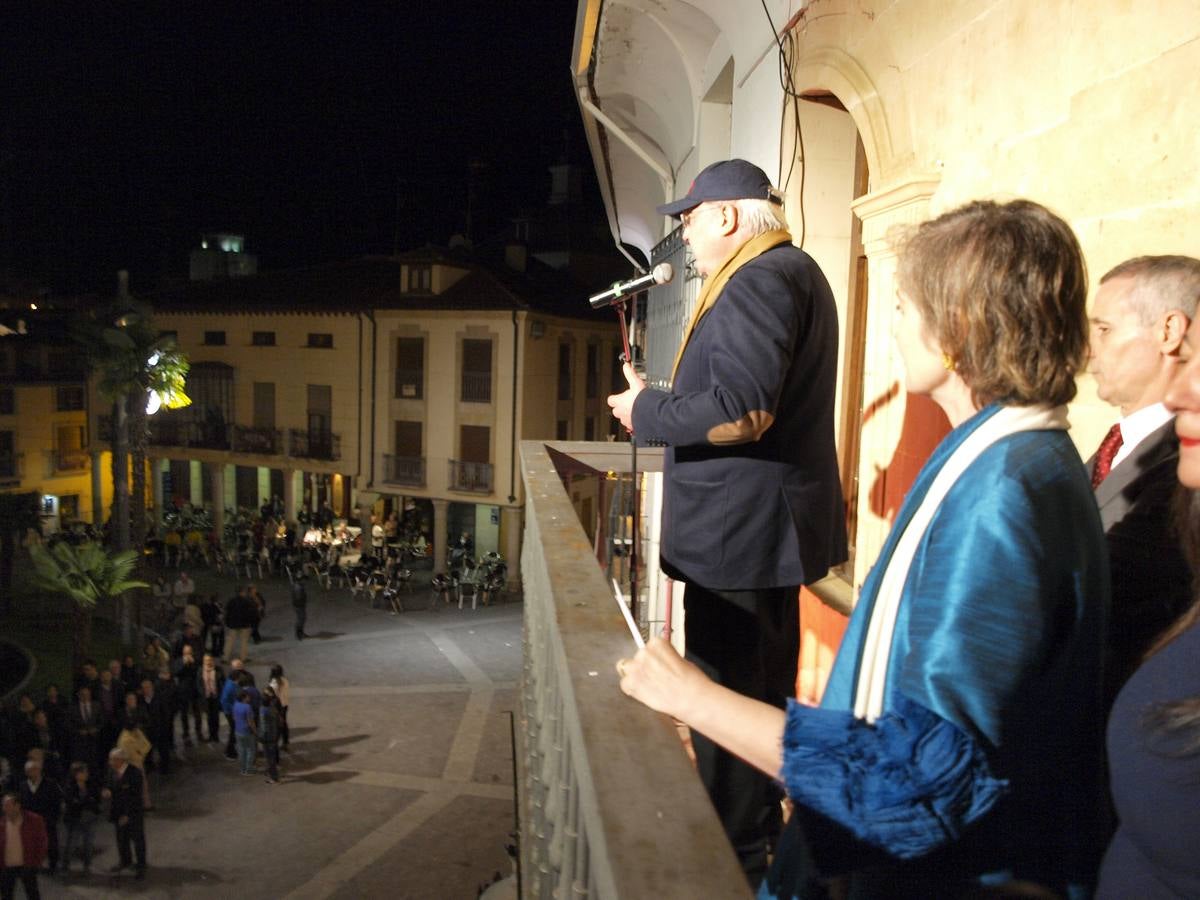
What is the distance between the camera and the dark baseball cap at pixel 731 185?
2537 millimetres

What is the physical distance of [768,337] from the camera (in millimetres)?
2211

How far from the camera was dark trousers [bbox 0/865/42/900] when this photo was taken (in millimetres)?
9695

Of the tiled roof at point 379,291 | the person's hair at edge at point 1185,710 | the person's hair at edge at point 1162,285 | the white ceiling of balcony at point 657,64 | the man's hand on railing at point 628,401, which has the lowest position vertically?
the person's hair at edge at point 1185,710

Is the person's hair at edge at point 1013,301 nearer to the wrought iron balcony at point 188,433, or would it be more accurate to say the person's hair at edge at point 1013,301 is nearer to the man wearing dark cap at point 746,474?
the man wearing dark cap at point 746,474

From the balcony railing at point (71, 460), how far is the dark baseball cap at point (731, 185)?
4089 centimetres

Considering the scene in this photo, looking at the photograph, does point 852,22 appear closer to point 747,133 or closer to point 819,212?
point 819,212

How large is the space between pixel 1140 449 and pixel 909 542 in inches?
Result: 43.2

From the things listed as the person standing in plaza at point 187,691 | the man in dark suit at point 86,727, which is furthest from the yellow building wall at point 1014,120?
the person standing in plaza at point 187,691

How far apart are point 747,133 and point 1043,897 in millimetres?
5830

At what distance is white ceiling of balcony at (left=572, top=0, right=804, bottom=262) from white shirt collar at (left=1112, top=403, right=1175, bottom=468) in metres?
3.73

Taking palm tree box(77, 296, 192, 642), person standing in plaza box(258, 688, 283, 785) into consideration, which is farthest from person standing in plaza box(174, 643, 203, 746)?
palm tree box(77, 296, 192, 642)

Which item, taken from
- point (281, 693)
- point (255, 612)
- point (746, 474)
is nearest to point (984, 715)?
point (746, 474)

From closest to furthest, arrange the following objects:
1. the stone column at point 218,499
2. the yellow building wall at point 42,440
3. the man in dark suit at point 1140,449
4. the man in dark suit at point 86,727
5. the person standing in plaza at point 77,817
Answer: the man in dark suit at point 1140,449 → the person standing in plaza at point 77,817 → the man in dark suit at point 86,727 → the stone column at point 218,499 → the yellow building wall at point 42,440

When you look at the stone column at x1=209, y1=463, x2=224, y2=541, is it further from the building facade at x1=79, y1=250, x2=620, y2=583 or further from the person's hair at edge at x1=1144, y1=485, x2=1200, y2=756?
the person's hair at edge at x1=1144, y1=485, x2=1200, y2=756
